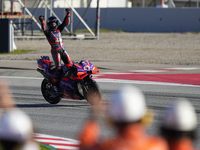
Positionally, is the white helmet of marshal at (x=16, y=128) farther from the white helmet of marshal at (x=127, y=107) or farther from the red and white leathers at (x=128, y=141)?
the white helmet of marshal at (x=127, y=107)

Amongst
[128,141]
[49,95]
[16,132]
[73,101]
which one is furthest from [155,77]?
[16,132]

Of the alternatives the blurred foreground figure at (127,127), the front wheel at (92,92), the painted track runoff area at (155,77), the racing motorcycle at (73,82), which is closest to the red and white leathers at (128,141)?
the blurred foreground figure at (127,127)

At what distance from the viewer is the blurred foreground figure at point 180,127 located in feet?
7.37

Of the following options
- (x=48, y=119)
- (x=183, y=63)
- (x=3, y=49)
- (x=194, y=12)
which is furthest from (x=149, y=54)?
(x=194, y=12)

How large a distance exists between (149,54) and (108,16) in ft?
73.6

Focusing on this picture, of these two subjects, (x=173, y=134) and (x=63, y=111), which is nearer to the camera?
(x=173, y=134)

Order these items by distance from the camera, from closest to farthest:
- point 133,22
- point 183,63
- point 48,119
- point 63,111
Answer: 1. point 48,119
2. point 63,111
3. point 183,63
4. point 133,22

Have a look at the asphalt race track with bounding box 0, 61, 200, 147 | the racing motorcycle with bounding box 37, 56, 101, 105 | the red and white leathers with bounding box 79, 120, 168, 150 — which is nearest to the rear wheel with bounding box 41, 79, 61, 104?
the racing motorcycle with bounding box 37, 56, 101, 105

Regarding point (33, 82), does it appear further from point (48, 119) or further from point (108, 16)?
point (108, 16)

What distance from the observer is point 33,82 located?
12.3 m

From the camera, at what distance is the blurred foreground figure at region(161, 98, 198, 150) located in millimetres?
2246

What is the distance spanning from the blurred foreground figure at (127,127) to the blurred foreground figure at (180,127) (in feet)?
0.23

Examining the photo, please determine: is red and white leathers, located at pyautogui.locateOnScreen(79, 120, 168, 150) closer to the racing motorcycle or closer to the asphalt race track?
the asphalt race track

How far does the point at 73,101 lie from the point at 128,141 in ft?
23.5
